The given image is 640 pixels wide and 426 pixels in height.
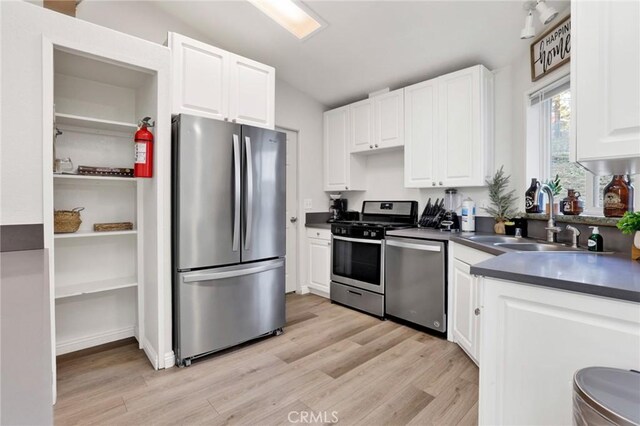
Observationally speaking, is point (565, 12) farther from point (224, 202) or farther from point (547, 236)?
point (224, 202)

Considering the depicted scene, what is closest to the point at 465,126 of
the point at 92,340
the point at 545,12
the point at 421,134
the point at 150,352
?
the point at 421,134

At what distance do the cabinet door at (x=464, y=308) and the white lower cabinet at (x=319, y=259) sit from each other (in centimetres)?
156

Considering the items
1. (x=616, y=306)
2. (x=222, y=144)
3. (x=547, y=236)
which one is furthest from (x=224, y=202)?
(x=547, y=236)

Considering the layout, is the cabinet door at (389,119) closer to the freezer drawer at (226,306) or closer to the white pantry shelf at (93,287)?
the freezer drawer at (226,306)

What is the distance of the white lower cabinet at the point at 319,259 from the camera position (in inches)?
145

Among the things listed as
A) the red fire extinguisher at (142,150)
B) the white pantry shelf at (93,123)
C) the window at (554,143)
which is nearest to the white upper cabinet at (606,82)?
the window at (554,143)

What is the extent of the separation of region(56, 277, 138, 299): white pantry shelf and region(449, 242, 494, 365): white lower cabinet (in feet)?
8.41

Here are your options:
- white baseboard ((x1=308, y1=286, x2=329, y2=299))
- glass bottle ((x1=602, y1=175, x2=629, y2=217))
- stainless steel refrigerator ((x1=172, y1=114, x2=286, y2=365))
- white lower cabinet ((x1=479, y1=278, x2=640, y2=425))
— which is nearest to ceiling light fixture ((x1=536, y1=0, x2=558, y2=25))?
glass bottle ((x1=602, y1=175, x2=629, y2=217))

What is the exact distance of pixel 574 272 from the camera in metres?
1.13

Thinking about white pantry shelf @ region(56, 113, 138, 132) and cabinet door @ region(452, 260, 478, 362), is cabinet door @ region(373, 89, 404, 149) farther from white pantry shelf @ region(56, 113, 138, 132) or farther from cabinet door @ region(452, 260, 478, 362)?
white pantry shelf @ region(56, 113, 138, 132)

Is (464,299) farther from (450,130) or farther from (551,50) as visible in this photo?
(551,50)

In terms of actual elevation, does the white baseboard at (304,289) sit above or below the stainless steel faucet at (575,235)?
below

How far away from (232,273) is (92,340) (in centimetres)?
130

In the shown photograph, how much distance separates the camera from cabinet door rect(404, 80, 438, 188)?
3041 millimetres
